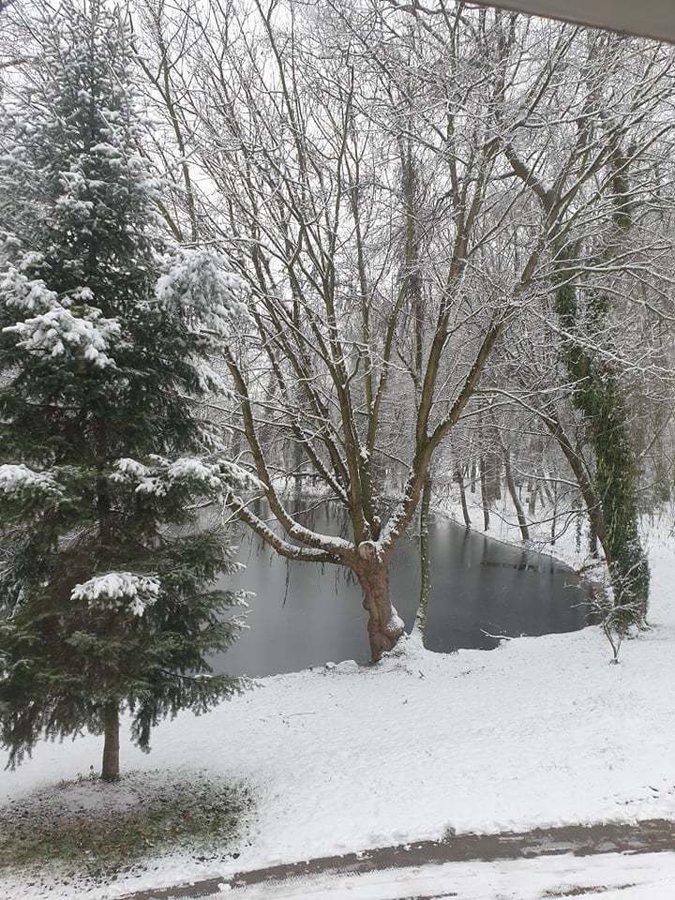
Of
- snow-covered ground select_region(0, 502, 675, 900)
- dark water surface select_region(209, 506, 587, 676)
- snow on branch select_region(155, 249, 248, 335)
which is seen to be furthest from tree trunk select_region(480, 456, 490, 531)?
snow on branch select_region(155, 249, 248, 335)

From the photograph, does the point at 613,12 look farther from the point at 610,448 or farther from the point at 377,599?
the point at 610,448

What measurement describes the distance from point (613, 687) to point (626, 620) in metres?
2.89

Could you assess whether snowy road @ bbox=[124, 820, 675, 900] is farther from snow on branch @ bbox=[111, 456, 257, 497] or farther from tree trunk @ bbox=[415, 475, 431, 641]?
tree trunk @ bbox=[415, 475, 431, 641]

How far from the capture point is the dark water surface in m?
11.2

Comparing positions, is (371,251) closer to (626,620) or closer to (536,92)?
(536,92)

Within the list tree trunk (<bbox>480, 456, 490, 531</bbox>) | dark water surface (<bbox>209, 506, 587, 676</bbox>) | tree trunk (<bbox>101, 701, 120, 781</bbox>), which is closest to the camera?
tree trunk (<bbox>101, 701, 120, 781</bbox>)

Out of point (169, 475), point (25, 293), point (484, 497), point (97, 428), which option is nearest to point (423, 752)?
point (169, 475)

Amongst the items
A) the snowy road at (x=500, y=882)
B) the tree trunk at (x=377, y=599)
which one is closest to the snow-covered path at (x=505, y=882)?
the snowy road at (x=500, y=882)

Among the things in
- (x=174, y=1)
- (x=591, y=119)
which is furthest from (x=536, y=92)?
(x=174, y=1)

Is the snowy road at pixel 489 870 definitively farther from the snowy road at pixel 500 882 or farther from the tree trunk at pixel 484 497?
the tree trunk at pixel 484 497

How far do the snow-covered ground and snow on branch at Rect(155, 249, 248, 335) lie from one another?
3899 mm

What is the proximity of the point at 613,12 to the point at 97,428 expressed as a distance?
15.1ft

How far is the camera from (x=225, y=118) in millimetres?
7227

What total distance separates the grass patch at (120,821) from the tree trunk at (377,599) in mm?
4027
